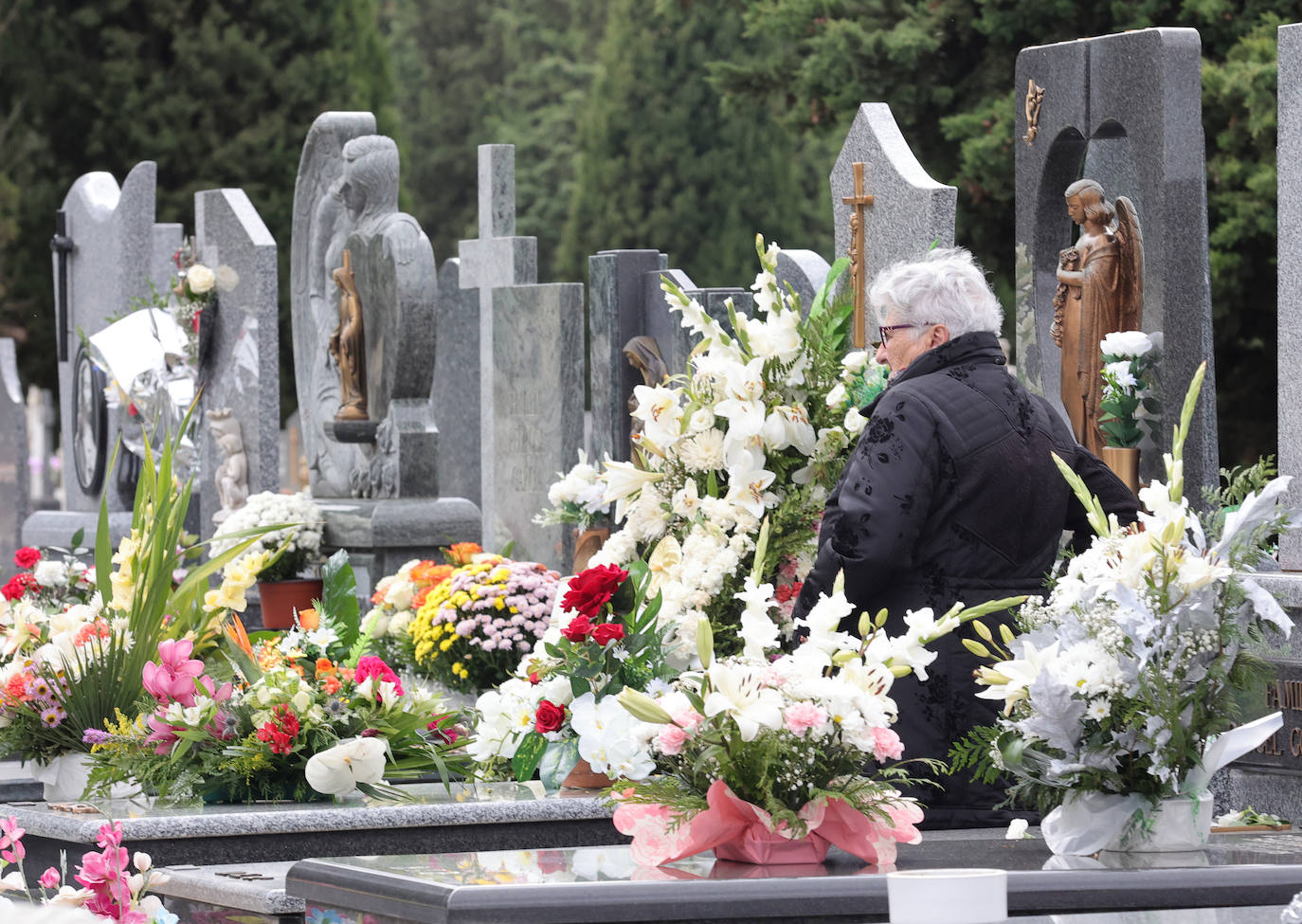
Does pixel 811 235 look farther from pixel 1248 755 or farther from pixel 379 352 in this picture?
pixel 1248 755

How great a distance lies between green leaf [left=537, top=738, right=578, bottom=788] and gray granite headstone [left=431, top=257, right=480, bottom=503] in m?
6.30

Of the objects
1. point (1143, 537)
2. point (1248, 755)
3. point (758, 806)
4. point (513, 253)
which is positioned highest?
point (513, 253)

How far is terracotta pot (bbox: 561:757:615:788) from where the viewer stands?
5.24 metres

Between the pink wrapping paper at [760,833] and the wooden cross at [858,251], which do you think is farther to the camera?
the wooden cross at [858,251]

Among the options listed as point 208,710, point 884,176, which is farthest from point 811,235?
point 208,710

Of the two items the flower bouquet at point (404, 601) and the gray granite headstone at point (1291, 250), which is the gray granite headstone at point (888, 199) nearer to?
the gray granite headstone at point (1291, 250)

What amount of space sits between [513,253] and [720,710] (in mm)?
6868

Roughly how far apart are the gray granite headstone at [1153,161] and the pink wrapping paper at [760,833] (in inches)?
107

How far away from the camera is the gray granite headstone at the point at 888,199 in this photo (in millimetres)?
6668

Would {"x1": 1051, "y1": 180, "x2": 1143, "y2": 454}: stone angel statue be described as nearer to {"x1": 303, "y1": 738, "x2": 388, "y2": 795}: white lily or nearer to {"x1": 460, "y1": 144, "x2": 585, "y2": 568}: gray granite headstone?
{"x1": 303, "y1": 738, "x2": 388, "y2": 795}: white lily

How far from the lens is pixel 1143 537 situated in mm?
3391

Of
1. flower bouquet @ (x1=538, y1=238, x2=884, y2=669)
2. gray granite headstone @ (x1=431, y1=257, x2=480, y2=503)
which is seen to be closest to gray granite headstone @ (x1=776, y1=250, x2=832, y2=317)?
flower bouquet @ (x1=538, y1=238, x2=884, y2=669)

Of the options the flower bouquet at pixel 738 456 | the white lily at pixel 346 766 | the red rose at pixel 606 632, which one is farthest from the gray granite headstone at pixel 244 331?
the red rose at pixel 606 632

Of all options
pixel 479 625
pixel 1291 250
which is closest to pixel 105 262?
pixel 479 625
